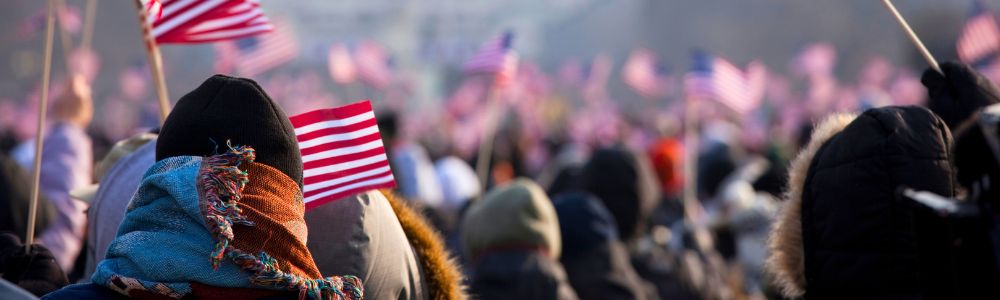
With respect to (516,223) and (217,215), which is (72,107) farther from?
(217,215)

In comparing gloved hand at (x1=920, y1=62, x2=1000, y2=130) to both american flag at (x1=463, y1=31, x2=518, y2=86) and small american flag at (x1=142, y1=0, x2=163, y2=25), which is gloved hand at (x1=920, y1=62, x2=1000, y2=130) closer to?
small american flag at (x1=142, y1=0, x2=163, y2=25)

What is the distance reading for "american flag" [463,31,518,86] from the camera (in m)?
11.2

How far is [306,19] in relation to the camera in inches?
4382

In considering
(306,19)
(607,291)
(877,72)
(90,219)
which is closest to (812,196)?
(90,219)

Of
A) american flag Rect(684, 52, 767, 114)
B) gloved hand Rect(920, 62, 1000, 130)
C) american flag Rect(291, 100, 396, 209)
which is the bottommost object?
american flag Rect(684, 52, 767, 114)

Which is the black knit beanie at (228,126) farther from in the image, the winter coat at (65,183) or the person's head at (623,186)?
the person's head at (623,186)

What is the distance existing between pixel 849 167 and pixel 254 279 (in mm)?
1620

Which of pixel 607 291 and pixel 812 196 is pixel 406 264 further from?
pixel 607 291

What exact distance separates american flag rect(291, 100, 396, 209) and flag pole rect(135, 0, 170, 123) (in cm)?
67

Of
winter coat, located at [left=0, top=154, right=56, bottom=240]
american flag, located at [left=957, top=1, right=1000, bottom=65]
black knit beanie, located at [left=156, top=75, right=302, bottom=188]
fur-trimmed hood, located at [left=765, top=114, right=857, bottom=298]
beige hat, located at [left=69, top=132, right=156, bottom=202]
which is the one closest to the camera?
black knit beanie, located at [left=156, top=75, right=302, bottom=188]

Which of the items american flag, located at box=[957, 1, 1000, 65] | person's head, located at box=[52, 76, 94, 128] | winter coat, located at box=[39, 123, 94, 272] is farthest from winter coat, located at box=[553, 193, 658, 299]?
american flag, located at box=[957, 1, 1000, 65]

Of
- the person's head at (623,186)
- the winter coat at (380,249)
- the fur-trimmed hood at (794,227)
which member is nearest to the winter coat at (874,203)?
the fur-trimmed hood at (794,227)

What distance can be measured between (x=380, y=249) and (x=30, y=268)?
3.13 ft

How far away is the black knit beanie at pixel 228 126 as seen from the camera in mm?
2523
